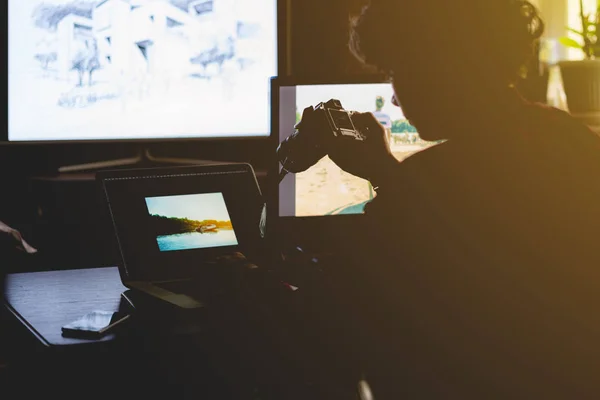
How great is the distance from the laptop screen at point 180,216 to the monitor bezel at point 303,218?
5 cm

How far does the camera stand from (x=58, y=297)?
1.14 m

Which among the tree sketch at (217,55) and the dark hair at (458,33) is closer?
the dark hair at (458,33)

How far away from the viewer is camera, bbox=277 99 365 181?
43.2 inches

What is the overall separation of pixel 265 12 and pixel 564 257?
145 centimetres

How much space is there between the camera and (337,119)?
112 centimetres

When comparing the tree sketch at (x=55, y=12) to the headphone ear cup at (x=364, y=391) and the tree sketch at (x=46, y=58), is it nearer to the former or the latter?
the tree sketch at (x=46, y=58)

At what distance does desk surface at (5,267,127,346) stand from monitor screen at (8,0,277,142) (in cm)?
75

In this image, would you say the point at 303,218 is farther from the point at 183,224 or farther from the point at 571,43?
the point at 571,43

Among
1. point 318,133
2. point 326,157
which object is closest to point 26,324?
point 318,133

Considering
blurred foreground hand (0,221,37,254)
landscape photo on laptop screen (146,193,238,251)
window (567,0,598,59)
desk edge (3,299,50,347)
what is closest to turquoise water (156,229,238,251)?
landscape photo on laptop screen (146,193,238,251)

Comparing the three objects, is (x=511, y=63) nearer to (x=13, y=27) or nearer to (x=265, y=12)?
(x=265, y=12)

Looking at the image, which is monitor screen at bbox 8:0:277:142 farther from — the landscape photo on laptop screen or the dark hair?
the dark hair

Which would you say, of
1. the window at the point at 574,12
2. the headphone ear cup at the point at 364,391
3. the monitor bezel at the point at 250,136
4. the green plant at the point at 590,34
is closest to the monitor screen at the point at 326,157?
the headphone ear cup at the point at 364,391

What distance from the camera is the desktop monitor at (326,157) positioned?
1.33 meters
